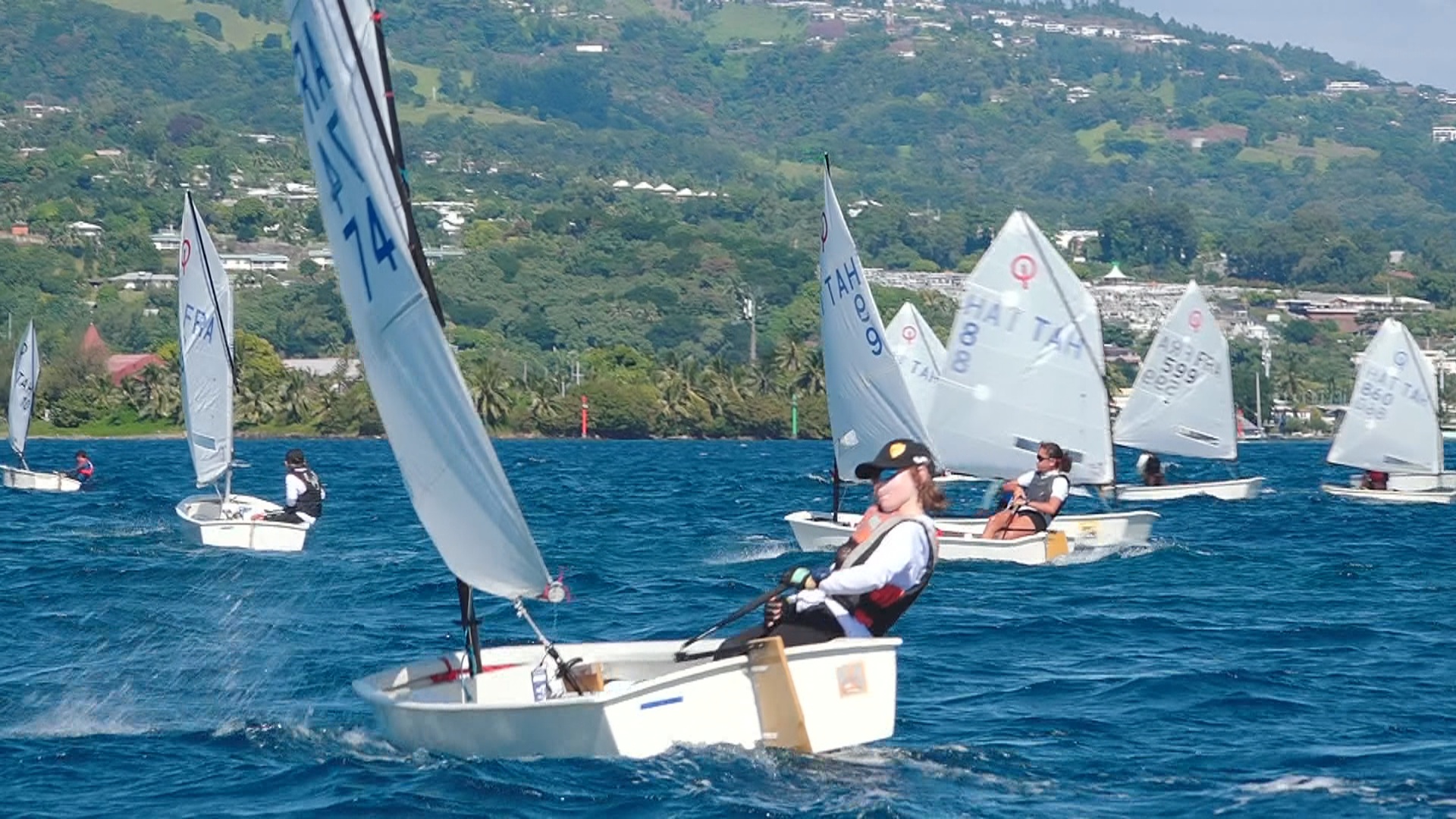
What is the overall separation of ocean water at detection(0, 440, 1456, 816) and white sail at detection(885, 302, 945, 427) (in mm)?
18208

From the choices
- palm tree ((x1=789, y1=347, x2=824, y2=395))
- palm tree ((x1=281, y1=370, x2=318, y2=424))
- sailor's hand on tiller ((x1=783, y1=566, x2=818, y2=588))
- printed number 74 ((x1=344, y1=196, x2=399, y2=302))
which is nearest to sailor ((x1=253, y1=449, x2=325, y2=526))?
printed number 74 ((x1=344, y1=196, x2=399, y2=302))

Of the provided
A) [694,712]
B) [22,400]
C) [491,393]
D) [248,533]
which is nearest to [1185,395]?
[248,533]

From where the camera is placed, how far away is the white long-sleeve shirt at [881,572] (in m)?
14.2

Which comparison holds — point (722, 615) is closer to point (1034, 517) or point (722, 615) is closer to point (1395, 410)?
point (1034, 517)

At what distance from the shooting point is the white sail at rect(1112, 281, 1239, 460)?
159 ft

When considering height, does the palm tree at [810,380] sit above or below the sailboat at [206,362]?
below

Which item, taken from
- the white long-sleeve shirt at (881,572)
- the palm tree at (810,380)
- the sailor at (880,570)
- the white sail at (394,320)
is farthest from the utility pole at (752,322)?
the white sail at (394,320)

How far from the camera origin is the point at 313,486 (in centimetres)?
3322

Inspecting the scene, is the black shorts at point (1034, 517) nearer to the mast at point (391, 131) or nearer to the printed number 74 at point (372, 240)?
the mast at point (391, 131)

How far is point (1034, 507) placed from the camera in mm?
28688

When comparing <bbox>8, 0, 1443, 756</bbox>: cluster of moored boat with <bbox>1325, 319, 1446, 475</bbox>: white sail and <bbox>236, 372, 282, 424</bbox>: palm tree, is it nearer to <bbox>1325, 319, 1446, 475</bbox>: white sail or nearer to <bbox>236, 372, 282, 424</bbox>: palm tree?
<bbox>1325, 319, 1446, 475</bbox>: white sail

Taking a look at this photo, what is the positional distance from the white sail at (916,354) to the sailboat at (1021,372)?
1809 cm

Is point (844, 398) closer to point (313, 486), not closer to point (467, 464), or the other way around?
point (313, 486)

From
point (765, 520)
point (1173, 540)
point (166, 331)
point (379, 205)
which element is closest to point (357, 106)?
point (379, 205)
